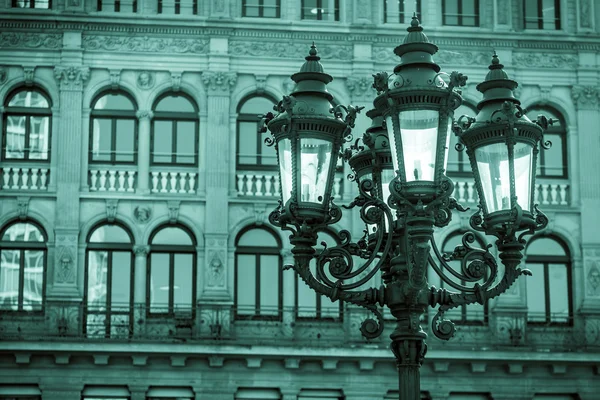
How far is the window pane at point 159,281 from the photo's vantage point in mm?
29219

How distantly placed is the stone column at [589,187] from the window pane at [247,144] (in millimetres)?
7756

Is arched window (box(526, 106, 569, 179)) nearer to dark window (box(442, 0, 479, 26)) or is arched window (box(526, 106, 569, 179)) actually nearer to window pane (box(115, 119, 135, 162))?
dark window (box(442, 0, 479, 26))

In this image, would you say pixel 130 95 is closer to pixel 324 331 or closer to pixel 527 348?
pixel 324 331

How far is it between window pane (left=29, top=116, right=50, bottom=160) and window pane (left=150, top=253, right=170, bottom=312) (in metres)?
3.52

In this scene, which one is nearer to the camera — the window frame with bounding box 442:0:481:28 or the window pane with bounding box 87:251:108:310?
the window pane with bounding box 87:251:108:310

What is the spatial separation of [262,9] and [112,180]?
5.49m

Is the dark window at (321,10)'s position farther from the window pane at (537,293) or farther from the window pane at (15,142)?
the window pane at (537,293)

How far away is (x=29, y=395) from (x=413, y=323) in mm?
18401

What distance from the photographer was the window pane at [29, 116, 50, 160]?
1174 inches

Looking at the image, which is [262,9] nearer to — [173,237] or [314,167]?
[173,237]

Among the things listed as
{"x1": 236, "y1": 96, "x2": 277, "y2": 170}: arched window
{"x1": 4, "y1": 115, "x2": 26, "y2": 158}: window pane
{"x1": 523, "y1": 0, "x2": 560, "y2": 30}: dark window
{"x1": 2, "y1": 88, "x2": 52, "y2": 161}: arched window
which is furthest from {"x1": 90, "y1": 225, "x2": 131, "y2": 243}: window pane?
{"x1": 523, "y1": 0, "x2": 560, "y2": 30}: dark window

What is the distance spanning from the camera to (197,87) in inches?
1188

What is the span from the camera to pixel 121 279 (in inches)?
1156

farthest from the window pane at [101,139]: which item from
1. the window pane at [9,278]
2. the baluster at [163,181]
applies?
the window pane at [9,278]
